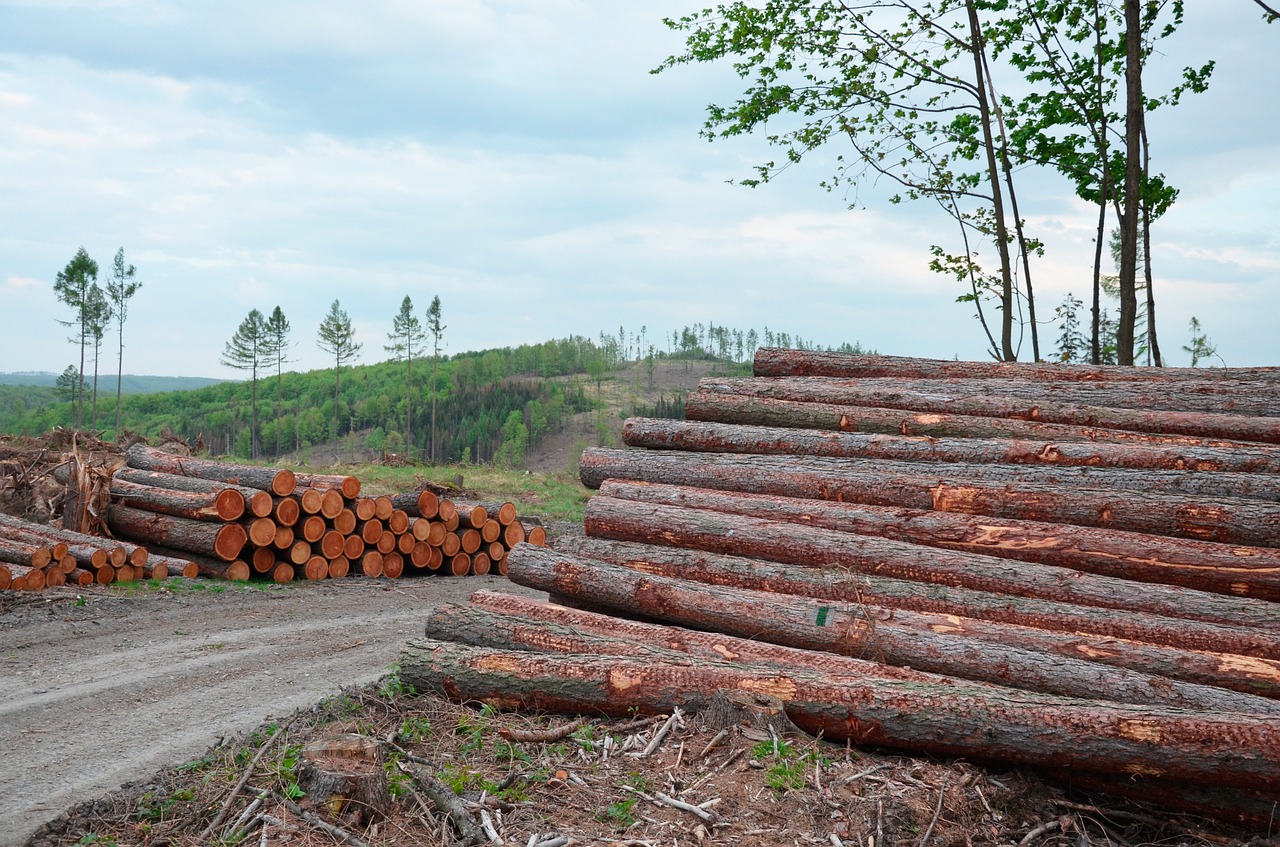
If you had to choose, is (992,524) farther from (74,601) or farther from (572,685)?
(74,601)

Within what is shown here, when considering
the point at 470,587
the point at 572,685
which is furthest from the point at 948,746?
the point at 470,587

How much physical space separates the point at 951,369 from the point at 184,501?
10469mm

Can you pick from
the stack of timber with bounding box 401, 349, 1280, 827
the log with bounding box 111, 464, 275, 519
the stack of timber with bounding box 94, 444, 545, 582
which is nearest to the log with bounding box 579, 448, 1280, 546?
the stack of timber with bounding box 401, 349, 1280, 827

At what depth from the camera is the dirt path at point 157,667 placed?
5664 mm

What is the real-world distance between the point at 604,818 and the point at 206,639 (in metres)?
6.58

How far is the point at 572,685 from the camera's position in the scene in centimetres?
518

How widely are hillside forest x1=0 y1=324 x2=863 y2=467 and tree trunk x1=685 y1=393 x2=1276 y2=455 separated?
44.6 m

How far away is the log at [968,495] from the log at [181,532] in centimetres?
663

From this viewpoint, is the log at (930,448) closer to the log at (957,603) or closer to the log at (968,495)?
the log at (968,495)

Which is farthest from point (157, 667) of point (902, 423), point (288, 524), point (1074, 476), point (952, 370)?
point (952, 370)

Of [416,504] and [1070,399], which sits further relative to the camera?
[416,504]

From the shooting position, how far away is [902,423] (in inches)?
326

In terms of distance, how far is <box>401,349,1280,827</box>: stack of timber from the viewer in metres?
4.65

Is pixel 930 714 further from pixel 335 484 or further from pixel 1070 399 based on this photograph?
pixel 335 484
